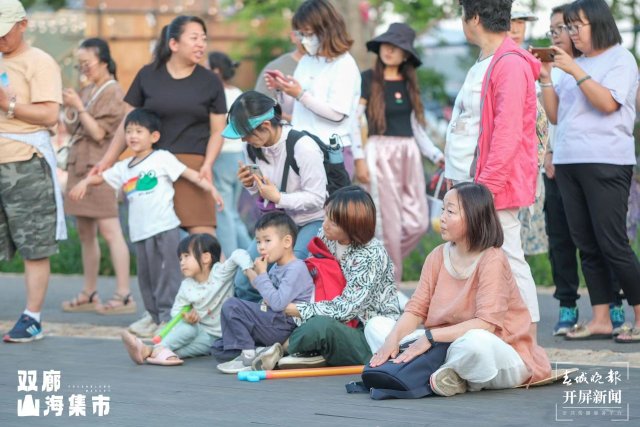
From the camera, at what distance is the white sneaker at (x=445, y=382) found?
214 inches

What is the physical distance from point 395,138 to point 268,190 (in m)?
2.23

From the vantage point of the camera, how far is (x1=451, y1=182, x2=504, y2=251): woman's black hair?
18.2ft

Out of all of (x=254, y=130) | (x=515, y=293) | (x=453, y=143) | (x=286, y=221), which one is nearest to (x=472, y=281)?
(x=515, y=293)

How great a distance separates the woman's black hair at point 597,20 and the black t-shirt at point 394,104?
186cm

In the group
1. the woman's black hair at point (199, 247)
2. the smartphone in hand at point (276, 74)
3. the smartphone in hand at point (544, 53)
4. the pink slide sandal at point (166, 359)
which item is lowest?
the pink slide sandal at point (166, 359)

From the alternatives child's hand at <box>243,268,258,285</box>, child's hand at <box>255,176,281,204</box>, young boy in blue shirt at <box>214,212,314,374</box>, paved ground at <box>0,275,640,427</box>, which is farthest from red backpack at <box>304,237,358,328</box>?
paved ground at <box>0,275,640,427</box>

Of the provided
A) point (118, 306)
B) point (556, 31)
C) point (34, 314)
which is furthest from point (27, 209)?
point (556, 31)

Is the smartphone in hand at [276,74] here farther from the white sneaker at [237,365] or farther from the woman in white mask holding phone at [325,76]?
the white sneaker at [237,365]

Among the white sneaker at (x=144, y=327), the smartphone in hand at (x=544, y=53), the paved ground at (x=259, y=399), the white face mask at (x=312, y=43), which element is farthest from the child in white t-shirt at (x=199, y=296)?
the smartphone in hand at (x=544, y=53)

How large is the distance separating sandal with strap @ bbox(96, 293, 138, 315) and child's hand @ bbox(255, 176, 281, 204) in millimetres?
2658

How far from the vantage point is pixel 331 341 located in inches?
247

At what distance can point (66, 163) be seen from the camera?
30.3 feet

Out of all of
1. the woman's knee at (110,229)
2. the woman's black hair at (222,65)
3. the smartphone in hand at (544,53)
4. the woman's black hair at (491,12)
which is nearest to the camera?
the woman's black hair at (491,12)

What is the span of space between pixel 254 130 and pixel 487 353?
7.02 feet
